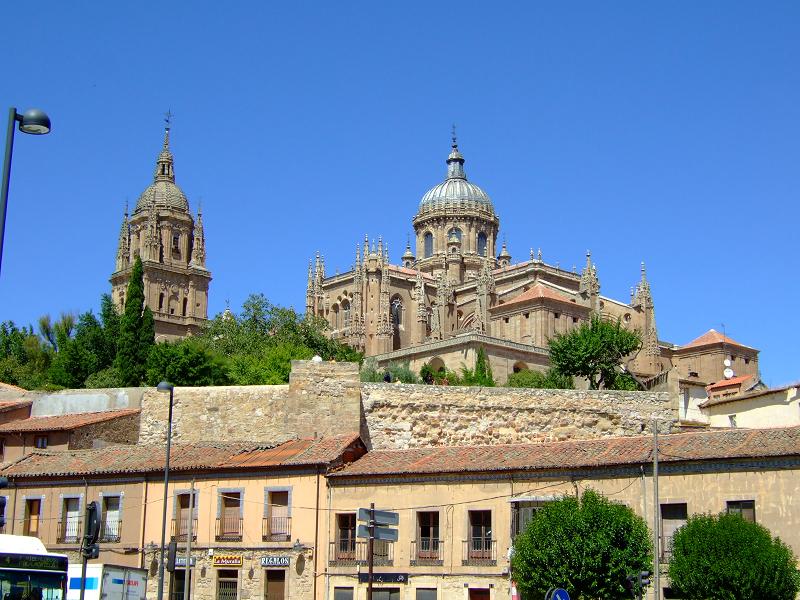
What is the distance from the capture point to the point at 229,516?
1401 inches

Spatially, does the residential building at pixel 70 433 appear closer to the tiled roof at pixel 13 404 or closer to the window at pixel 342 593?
the tiled roof at pixel 13 404

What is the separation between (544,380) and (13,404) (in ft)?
83.5

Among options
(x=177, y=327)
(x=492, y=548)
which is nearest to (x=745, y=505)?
(x=492, y=548)

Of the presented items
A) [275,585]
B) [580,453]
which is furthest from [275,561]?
[580,453]

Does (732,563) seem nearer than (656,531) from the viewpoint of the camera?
Yes

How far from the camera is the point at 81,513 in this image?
37188 mm

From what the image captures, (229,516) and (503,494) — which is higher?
(503,494)

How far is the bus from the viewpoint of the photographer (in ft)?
69.0

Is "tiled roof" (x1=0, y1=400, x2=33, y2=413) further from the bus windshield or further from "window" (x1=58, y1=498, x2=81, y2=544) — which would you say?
the bus windshield

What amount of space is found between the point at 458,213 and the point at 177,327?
2527 centimetres

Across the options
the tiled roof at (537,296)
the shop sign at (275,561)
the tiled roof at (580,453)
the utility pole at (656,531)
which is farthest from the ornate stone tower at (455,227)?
the utility pole at (656,531)

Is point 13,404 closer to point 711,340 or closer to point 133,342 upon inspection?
point 133,342

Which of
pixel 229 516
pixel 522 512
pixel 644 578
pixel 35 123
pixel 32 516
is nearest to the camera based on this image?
pixel 35 123

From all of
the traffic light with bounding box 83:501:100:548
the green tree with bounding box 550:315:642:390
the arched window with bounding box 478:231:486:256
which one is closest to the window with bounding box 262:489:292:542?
the traffic light with bounding box 83:501:100:548
